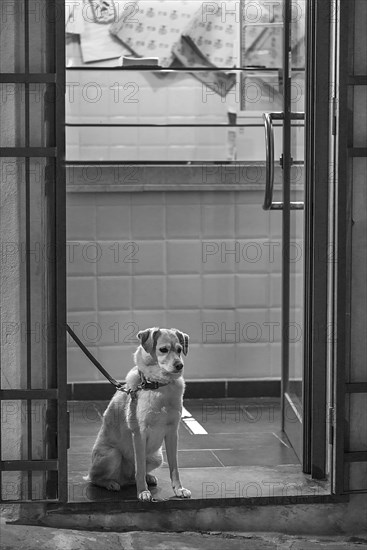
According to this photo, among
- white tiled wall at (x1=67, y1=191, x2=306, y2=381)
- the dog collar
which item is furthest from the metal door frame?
white tiled wall at (x1=67, y1=191, x2=306, y2=381)

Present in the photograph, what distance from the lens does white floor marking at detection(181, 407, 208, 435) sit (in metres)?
4.88

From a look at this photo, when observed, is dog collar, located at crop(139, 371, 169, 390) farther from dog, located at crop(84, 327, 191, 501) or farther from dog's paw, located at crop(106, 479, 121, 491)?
dog's paw, located at crop(106, 479, 121, 491)

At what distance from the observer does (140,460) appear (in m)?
3.83

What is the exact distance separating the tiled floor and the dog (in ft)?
0.27

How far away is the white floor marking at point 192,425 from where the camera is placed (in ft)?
16.0

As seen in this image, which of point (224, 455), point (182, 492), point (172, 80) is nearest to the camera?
point (182, 492)

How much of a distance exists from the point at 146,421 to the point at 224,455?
0.75 m

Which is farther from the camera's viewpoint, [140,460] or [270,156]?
[270,156]

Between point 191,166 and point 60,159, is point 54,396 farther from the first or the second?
point 191,166

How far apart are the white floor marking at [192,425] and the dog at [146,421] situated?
2.96 ft

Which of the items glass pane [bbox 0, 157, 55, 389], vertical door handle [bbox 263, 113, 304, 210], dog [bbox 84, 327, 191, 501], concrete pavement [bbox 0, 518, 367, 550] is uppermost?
vertical door handle [bbox 263, 113, 304, 210]

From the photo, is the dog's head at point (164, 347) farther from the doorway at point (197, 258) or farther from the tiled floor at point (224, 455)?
the doorway at point (197, 258)

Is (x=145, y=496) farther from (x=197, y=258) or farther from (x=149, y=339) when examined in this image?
(x=197, y=258)

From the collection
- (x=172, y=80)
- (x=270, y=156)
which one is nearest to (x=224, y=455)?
(x=270, y=156)
